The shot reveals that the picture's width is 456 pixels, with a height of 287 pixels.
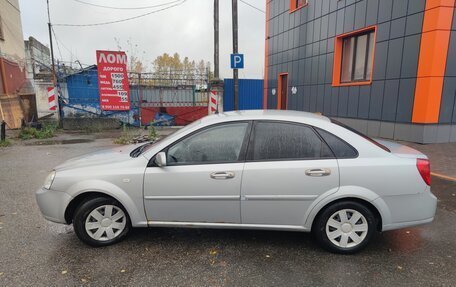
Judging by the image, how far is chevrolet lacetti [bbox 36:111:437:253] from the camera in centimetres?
311

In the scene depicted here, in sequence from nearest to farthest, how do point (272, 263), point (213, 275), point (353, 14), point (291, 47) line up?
point (213, 275)
point (272, 263)
point (353, 14)
point (291, 47)

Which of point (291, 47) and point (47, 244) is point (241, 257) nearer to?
point (47, 244)

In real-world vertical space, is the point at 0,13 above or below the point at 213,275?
above

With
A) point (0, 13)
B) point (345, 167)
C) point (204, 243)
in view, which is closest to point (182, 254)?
point (204, 243)

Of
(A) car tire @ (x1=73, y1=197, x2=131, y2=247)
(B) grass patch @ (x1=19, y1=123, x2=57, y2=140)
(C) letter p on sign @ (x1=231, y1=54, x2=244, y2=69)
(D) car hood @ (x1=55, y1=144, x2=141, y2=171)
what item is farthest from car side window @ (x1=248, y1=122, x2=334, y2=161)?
(B) grass patch @ (x1=19, y1=123, x2=57, y2=140)

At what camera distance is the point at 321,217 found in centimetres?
320

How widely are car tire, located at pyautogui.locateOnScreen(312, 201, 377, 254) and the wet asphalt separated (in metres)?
0.12

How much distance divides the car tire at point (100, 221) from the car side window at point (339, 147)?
7.81 ft

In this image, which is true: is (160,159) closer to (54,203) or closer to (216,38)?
(54,203)

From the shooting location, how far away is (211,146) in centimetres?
331

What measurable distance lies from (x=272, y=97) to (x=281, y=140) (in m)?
14.3

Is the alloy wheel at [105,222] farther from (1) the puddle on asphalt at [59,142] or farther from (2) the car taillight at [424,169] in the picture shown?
(1) the puddle on asphalt at [59,142]

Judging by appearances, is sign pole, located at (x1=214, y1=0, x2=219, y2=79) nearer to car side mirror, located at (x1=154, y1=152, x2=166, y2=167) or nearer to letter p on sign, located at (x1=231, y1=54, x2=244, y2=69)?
letter p on sign, located at (x1=231, y1=54, x2=244, y2=69)

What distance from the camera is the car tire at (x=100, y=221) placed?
3.31m
